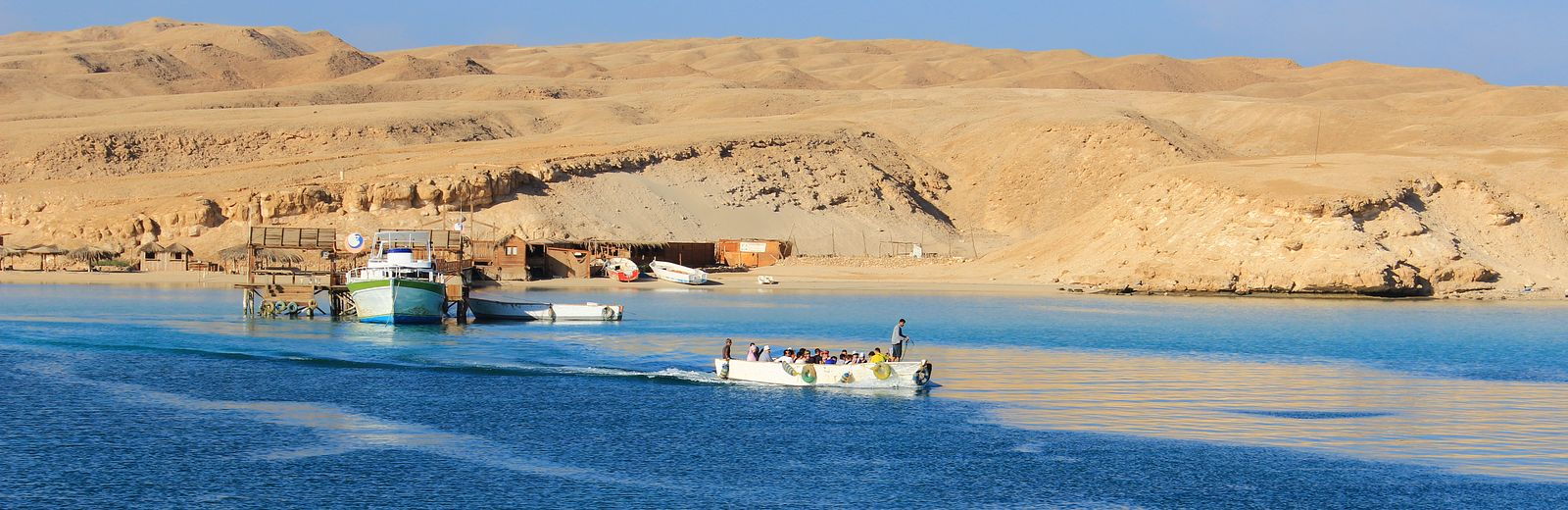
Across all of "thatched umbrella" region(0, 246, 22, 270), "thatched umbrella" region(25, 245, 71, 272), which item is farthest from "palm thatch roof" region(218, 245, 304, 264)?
"thatched umbrella" region(0, 246, 22, 270)

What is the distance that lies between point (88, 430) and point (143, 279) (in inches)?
2178

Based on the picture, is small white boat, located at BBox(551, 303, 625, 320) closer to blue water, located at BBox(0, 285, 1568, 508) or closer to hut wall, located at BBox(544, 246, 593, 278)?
blue water, located at BBox(0, 285, 1568, 508)

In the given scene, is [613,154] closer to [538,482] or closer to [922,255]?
[922,255]

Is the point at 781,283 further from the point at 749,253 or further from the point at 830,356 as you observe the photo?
the point at 830,356

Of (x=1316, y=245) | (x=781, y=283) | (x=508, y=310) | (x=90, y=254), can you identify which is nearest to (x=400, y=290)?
(x=508, y=310)

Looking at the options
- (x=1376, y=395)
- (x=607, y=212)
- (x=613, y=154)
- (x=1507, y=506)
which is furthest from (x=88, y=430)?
(x=613, y=154)

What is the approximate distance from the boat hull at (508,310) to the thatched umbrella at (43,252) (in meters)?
42.8

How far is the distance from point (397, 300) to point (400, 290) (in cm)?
35

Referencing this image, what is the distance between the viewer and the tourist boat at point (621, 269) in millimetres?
84000

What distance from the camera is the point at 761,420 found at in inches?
1244

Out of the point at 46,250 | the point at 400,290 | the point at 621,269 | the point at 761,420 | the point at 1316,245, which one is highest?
the point at 46,250

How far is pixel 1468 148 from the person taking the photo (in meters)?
87.7

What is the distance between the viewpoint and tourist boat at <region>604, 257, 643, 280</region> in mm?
84000

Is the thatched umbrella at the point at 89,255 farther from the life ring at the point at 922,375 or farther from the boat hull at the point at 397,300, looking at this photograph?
the life ring at the point at 922,375
